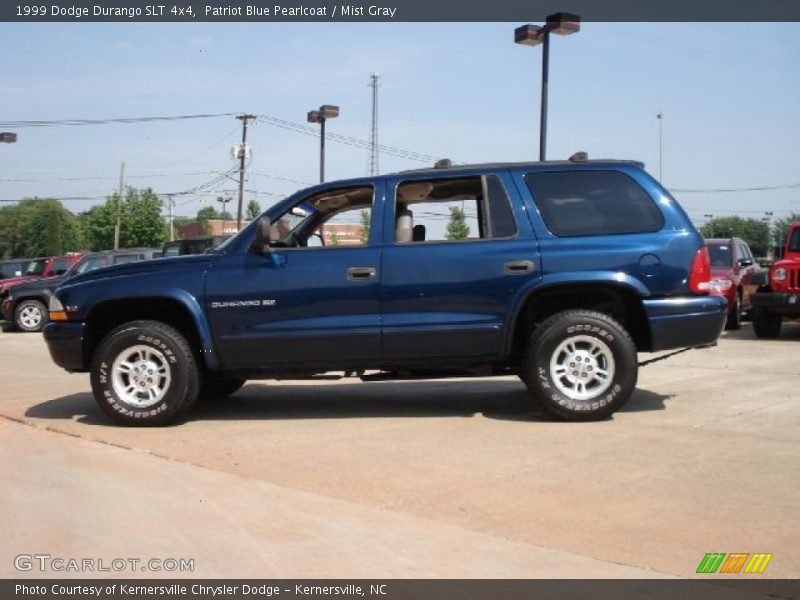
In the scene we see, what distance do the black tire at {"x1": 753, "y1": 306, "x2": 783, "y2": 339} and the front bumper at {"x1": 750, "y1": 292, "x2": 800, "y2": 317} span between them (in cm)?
24

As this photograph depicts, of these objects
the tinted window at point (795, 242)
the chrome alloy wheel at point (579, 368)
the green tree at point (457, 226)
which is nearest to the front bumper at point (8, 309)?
the green tree at point (457, 226)

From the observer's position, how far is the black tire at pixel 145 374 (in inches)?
277

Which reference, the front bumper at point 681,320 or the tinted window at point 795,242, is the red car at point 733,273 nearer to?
the tinted window at point 795,242

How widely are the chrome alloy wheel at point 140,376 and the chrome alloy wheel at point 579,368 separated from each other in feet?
10.1

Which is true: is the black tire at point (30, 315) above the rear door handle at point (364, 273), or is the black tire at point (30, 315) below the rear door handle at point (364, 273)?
below

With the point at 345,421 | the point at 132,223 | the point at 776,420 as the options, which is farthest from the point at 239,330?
the point at 132,223

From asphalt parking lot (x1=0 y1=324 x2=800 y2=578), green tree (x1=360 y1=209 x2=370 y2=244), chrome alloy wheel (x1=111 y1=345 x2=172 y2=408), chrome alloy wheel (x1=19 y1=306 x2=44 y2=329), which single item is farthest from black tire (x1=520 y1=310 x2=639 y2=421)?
chrome alloy wheel (x1=19 y1=306 x2=44 y2=329)

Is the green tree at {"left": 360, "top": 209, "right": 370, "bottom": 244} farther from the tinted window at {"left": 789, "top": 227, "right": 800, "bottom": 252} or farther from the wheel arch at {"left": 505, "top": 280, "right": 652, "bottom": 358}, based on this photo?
the tinted window at {"left": 789, "top": 227, "right": 800, "bottom": 252}

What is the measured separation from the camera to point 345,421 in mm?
7164

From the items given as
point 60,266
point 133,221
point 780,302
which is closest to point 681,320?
point 780,302

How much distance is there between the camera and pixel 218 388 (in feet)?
27.5
